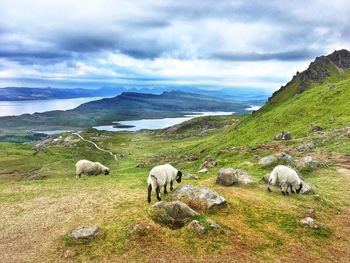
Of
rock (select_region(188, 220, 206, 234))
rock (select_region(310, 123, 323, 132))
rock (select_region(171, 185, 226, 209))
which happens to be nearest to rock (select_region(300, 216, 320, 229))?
rock (select_region(171, 185, 226, 209))

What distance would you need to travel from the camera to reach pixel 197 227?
68.3 ft

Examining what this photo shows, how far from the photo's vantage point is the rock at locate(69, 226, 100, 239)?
798 inches

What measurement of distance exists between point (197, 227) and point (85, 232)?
23.0 ft

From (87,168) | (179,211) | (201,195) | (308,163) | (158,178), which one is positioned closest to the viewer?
(179,211)

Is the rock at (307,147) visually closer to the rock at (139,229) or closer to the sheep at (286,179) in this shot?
the sheep at (286,179)

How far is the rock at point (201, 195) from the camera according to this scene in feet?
79.5

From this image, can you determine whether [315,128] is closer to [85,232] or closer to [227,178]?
[227,178]

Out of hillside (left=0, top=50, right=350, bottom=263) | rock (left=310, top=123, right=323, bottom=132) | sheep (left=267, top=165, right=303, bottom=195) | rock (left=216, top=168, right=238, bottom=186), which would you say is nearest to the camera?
hillside (left=0, top=50, right=350, bottom=263)

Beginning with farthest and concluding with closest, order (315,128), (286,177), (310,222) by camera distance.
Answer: (315,128) → (286,177) → (310,222)

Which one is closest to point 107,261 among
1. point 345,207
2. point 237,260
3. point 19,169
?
point 237,260

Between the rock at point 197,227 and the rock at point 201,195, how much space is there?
2.90 m

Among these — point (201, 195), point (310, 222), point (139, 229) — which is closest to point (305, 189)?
point (310, 222)

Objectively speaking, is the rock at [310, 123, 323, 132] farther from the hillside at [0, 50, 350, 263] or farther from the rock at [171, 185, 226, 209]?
the rock at [171, 185, 226, 209]

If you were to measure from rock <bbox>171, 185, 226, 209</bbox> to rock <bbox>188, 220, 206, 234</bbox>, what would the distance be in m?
2.90
